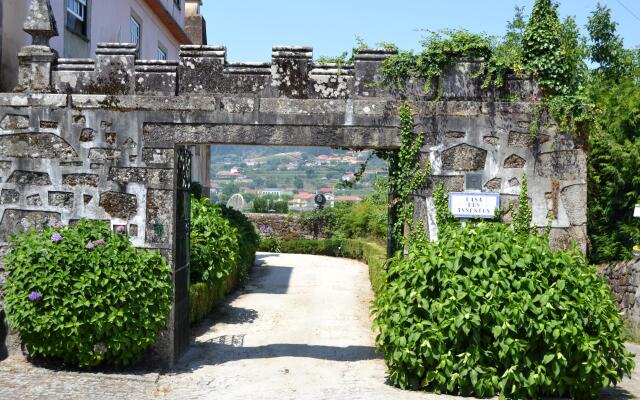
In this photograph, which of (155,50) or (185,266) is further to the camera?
(155,50)

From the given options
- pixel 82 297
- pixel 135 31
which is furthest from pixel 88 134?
pixel 135 31

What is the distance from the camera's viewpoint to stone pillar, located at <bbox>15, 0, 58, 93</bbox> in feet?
26.7

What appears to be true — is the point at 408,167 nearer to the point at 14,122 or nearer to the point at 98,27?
the point at 14,122

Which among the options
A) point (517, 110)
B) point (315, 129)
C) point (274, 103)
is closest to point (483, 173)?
point (517, 110)

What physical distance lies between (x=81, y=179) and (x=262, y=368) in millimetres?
2957

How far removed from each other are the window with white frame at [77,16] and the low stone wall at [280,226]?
634 inches

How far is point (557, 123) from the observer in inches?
314

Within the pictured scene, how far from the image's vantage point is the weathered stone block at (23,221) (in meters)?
8.26

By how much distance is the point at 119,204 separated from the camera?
324 inches

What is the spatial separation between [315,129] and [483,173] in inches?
75.5

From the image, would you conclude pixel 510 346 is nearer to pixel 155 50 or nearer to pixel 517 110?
pixel 517 110

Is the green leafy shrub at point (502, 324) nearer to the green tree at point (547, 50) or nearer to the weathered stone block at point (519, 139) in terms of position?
the weathered stone block at point (519, 139)

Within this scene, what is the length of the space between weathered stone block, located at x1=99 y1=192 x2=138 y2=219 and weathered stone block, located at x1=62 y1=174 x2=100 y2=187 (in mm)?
174

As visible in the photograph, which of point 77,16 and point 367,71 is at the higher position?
point 77,16
